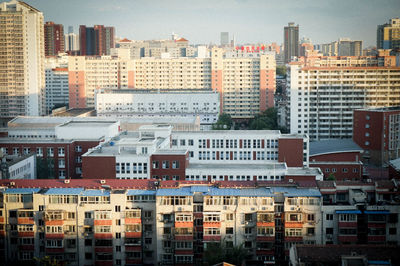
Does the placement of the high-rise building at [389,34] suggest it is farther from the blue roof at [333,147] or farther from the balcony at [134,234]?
the balcony at [134,234]

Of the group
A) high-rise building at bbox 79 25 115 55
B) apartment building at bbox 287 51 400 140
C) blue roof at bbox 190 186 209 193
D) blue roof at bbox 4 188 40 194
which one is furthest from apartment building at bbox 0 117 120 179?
high-rise building at bbox 79 25 115 55

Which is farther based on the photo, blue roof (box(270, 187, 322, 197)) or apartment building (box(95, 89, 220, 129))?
apartment building (box(95, 89, 220, 129))

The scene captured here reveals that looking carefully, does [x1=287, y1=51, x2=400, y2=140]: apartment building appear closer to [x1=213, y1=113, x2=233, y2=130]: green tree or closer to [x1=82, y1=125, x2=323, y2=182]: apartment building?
[x1=213, y1=113, x2=233, y2=130]: green tree

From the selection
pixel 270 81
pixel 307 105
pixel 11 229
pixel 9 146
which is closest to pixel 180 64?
pixel 270 81

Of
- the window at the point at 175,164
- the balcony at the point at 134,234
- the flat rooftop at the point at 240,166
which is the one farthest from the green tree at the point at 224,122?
the balcony at the point at 134,234

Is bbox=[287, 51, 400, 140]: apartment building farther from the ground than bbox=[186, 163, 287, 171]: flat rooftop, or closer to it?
farther from the ground

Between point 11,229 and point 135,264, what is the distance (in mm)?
3947

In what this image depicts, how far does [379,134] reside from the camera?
33531 millimetres

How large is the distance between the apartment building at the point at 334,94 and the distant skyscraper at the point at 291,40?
6794cm

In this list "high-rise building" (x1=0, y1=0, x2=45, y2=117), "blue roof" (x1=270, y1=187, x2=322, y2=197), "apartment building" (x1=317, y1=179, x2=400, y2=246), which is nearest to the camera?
"apartment building" (x1=317, y1=179, x2=400, y2=246)

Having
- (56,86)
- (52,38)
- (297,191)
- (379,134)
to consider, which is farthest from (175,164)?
(52,38)

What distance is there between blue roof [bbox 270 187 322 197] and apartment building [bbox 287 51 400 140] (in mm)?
23519

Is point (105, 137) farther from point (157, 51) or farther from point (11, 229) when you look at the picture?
point (157, 51)

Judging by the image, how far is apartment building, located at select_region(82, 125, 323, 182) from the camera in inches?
907
